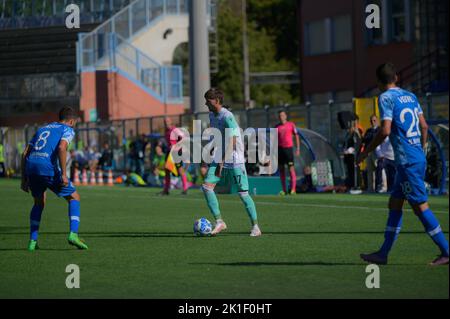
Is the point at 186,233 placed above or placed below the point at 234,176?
below

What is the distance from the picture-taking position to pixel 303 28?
167 feet

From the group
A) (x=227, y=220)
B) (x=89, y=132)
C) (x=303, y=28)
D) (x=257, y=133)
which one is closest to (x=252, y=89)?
(x=303, y=28)

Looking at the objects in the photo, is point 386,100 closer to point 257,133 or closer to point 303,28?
point 257,133

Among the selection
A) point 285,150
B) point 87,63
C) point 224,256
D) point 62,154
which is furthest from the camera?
point 87,63

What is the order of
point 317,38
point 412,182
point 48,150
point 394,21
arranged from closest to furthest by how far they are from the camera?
point 412,182, point 48,150, point 394,21, point 317,38

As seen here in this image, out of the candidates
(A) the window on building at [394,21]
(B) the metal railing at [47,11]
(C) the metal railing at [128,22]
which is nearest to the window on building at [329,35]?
(A) the window on building at [394,21]

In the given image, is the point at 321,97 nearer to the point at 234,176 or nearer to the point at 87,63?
the point at 87,63

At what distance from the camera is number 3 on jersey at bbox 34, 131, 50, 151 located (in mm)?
14705

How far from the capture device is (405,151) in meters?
11.8

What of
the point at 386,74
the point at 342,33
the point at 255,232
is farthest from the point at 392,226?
the point at 342,33

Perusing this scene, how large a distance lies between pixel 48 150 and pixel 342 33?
113 ft

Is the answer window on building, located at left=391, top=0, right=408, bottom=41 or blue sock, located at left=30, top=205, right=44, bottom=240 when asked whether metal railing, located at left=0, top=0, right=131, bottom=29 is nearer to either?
window on building, located at left=391, top=0, right=408, bottom=41

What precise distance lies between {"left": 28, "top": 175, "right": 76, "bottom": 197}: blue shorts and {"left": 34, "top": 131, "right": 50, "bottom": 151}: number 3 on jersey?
15.2 inches
